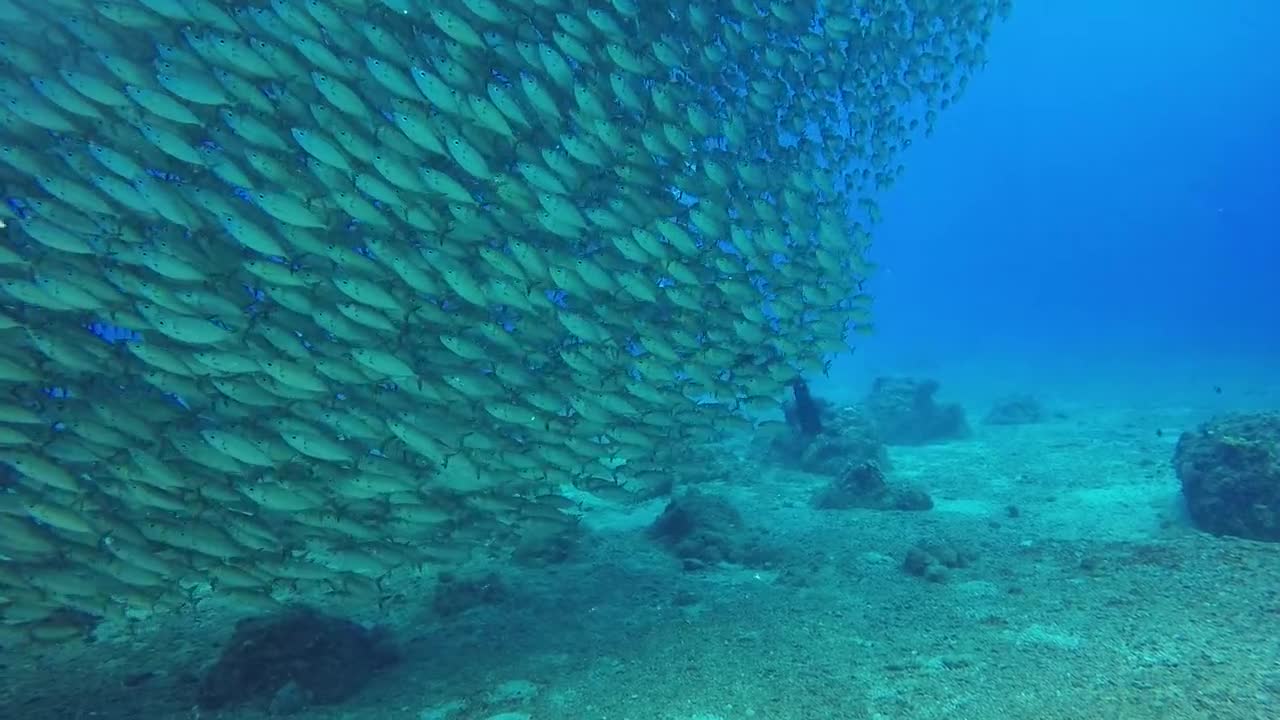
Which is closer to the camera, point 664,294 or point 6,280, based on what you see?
point 6,280

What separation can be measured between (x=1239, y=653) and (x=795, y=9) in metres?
6.78

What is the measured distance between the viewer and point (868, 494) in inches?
372

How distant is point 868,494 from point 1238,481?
394 cm

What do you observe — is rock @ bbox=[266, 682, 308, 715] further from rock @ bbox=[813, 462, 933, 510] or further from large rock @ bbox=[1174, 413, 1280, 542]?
large rock @ bbox=[1174, 413, 1280, 542]

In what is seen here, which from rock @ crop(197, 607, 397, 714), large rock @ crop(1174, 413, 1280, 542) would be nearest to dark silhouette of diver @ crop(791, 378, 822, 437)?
large rock @ crop(1174, 413, 1280, 542)

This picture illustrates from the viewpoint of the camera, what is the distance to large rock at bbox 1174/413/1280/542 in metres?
7.02

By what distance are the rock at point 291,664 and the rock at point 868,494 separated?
21.0 ft

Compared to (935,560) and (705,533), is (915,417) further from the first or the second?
(705,533)

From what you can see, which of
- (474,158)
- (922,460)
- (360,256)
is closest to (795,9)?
(474,158)

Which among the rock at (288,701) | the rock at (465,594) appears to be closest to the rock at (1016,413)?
the rock at (465,594)

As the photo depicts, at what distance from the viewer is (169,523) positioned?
14.6ft

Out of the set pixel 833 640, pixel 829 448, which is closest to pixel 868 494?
pixel 829 448

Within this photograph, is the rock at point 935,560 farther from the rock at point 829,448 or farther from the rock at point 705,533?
the rock at point 829,448

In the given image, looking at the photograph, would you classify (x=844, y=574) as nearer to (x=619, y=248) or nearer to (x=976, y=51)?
(x=619, y=248)
